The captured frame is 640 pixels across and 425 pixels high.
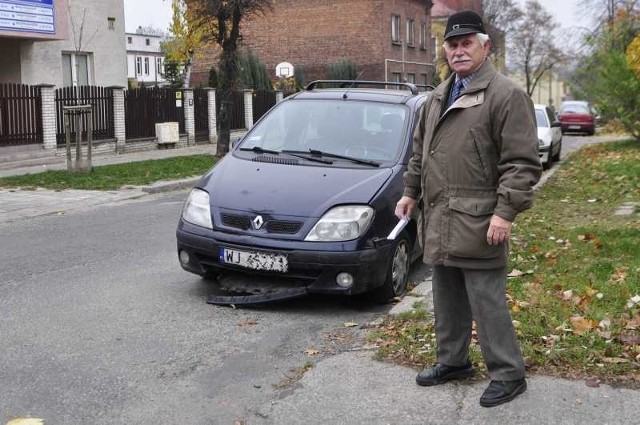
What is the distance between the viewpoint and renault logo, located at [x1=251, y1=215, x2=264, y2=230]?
575cm

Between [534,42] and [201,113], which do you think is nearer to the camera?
[201,113]

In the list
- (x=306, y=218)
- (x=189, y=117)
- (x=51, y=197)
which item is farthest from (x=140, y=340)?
Answer: (x=189, y=117)

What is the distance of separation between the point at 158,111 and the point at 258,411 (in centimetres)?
2098

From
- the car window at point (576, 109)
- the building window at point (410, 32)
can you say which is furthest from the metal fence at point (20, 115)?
the building window at point (410, 32)

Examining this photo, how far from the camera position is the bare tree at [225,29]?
1986 cm

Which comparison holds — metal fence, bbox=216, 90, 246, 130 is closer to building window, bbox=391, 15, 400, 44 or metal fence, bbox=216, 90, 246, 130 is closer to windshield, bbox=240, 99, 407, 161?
building window, bbox=391, 15, 400, 44

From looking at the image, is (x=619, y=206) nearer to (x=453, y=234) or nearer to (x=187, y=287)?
(x=187, y=287)

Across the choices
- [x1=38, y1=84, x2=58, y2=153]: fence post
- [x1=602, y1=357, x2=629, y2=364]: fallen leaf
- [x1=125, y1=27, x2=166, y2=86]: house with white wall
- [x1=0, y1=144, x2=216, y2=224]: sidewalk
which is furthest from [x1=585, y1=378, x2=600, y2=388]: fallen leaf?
[x1=125, y1=27, x2=166, y2=86]: house with white wall

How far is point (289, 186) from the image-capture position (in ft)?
19.7

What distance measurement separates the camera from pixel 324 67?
141ft

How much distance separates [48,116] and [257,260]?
588 inches

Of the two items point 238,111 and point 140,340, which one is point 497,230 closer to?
point 140,340

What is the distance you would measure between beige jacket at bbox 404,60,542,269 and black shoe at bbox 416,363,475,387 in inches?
25.1

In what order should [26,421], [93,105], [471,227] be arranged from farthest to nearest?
[93,105] → [26,421] → [471,227]
